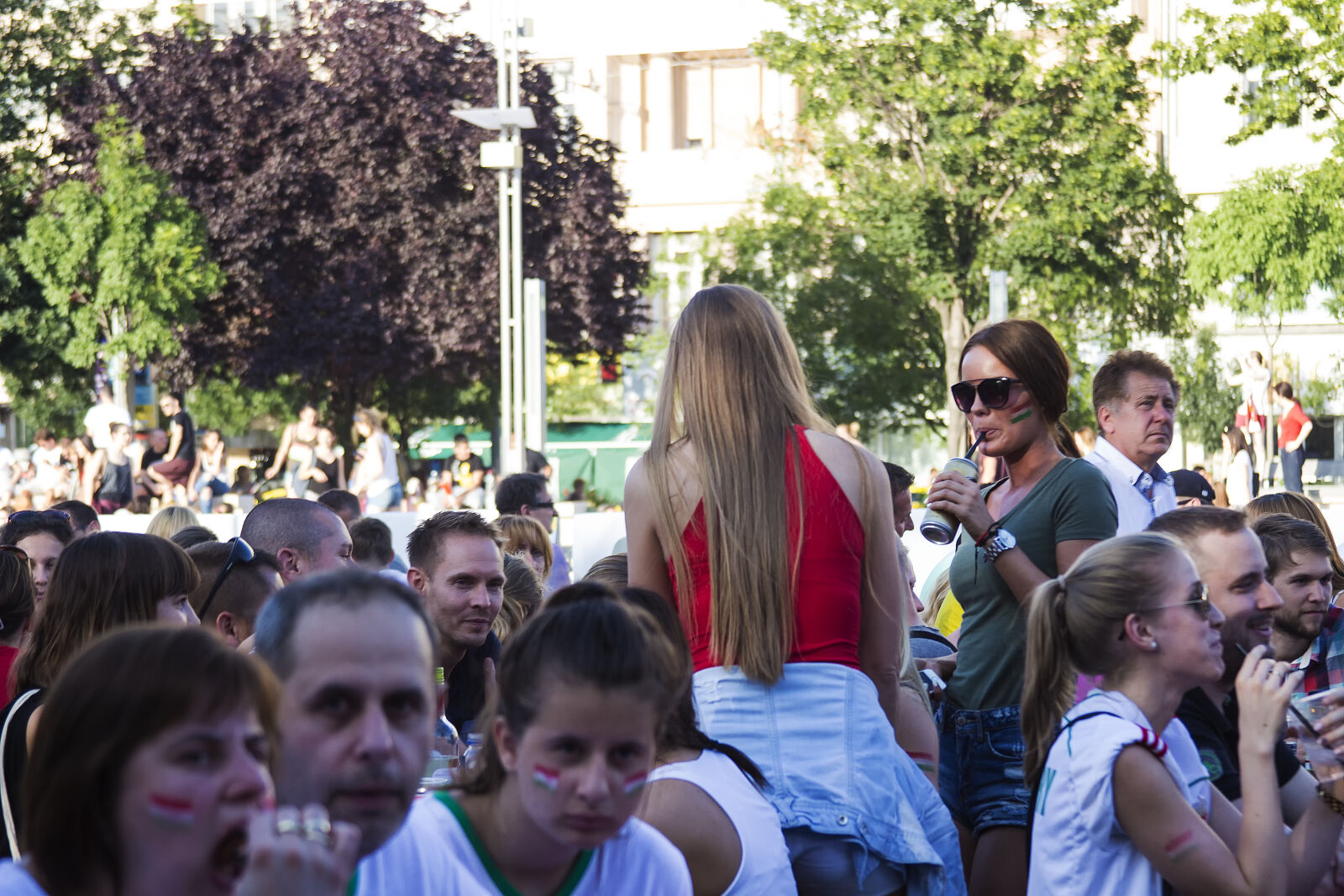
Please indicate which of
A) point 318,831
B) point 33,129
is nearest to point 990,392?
point 318,831

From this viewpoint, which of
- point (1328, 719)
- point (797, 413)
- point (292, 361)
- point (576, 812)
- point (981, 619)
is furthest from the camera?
point (292, 361)

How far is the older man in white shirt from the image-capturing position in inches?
228

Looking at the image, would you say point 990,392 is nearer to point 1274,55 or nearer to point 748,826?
point 748,826

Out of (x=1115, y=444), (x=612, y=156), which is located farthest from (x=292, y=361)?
(x=1115, y=444)

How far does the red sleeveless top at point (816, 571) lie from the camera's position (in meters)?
3.45

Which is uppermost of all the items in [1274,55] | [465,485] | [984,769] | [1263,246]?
[1274,55]

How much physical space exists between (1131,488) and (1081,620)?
6.75ft

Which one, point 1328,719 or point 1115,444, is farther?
point 1115,444

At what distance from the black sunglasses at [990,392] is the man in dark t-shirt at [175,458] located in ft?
55.2

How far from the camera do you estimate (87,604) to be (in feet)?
12.2

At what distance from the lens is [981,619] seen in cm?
429

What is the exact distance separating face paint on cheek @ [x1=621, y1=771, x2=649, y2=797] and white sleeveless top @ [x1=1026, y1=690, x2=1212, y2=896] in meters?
1.09

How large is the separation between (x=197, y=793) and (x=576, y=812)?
26.6 inches

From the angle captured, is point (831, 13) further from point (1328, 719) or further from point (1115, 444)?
point (1328, 719)
